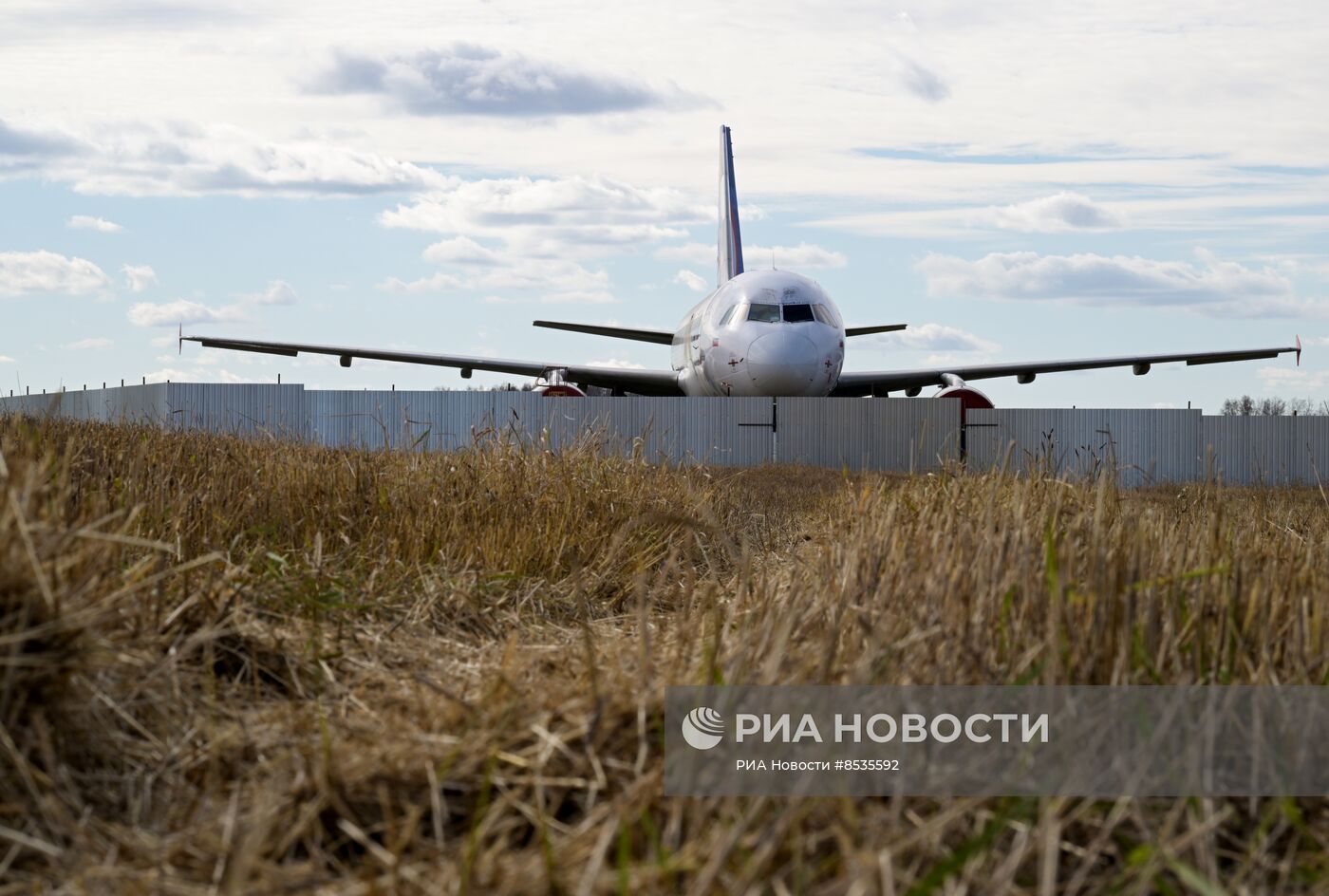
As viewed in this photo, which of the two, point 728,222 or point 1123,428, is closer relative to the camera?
point 1123,428

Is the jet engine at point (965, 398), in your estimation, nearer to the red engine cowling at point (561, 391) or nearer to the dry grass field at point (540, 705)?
the red engine cowling at point (561, 391)

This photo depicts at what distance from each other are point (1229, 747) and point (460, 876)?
1443mm

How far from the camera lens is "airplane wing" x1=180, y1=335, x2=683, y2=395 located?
25594mm

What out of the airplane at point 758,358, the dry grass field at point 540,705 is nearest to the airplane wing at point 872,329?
the airplane at point 758,358

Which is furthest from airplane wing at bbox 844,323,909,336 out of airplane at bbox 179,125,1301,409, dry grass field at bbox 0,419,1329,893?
dry grass field at bbox 0,419,1329,893

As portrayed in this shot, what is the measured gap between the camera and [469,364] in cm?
2573

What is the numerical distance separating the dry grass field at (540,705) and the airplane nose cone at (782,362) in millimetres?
15347

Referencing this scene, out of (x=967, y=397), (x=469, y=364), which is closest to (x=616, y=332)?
(x=469, y=364)

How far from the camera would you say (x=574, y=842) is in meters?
1.83

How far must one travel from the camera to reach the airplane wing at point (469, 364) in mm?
25594

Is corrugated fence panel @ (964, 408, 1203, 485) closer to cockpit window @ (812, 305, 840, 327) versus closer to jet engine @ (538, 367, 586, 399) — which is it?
cockpit window @ (812, 305, 840, 327)

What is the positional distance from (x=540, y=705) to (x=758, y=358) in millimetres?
17604

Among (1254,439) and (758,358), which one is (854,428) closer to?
(758,358)

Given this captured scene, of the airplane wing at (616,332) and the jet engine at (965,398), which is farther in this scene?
the airplane wing at (616,332)
